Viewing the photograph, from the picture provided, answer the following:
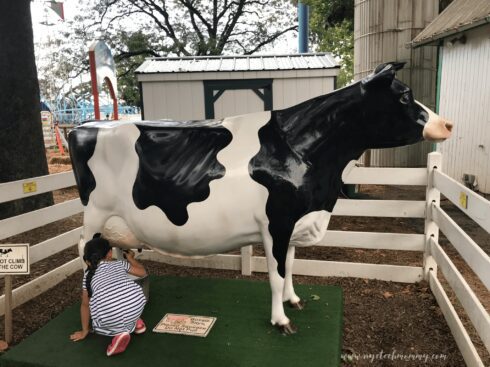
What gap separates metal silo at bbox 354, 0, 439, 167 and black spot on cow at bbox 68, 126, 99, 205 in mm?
9842

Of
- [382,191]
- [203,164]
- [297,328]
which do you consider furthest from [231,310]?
[382,191]

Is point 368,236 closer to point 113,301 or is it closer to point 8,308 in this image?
point 113,301

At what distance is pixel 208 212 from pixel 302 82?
557 centimetres

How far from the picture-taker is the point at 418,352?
315cm

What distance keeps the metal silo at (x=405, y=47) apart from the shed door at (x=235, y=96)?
5.00 meters

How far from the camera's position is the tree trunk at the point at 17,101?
5.57 m

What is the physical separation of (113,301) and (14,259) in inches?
38.9

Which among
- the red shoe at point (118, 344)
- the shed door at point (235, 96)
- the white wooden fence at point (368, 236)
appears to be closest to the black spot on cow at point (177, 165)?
the red shoe at point (118, 344)

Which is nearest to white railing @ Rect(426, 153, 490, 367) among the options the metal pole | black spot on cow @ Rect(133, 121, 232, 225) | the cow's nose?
the cow's nose

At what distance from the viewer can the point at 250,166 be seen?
2.77m

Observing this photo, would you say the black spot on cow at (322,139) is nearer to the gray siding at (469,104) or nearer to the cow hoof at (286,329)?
the cow hoof at (286,329)

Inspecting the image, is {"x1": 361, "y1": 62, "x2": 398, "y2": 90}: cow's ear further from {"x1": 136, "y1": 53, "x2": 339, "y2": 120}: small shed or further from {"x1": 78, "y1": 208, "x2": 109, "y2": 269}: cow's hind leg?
{"x1": 136, "y1": 53, "x2": 339, "y2": 120}: small shed

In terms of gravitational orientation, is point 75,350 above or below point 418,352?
above

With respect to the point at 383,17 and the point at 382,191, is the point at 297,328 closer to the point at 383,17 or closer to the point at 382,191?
the point at 382,191
